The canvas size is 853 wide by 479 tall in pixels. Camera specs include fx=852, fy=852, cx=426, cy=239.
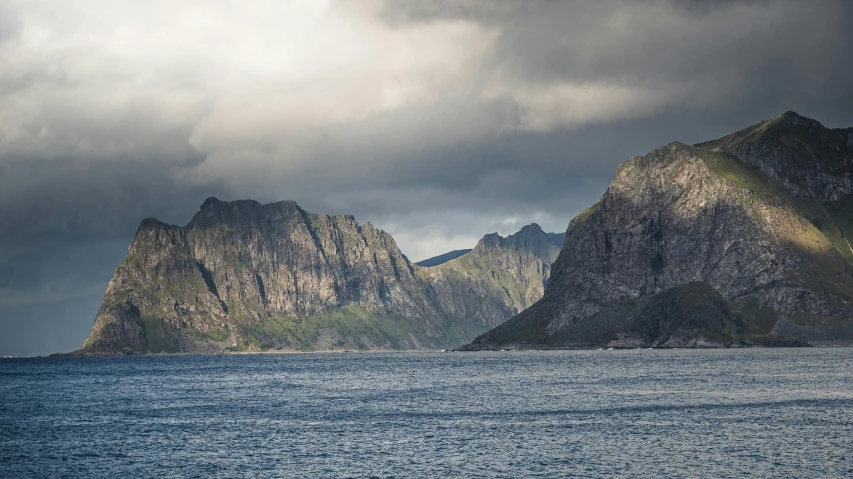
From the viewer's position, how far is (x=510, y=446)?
340 ft

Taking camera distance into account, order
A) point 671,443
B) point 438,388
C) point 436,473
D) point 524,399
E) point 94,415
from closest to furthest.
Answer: point 436,473 < point 671,443 < point 94,415 < point 524,399 < point 438,388

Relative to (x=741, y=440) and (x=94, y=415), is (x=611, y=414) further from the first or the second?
(x=94, y=415)

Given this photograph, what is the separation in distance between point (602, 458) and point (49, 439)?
77.2 metres

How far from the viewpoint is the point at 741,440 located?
10462cm

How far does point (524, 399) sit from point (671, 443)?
59875 millimetres

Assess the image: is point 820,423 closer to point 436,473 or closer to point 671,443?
point 671,443

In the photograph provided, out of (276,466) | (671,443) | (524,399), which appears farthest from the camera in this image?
(524,399)

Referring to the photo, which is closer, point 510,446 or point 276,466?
point 276,466

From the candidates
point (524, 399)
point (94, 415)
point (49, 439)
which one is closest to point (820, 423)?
point (524, 399)

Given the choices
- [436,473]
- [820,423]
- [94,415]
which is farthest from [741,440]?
[94,415]

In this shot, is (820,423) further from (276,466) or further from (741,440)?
(276,466)

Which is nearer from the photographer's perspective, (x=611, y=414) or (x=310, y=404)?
(x=611, y=414)

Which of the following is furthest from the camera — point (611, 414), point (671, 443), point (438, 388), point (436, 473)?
point (438, 388)

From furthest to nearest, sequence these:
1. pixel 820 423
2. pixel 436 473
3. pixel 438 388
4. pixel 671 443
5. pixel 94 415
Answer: pixel 438 388
pixel 94 415
pixel 820 423
pixel 671 443
pixel 436 473
